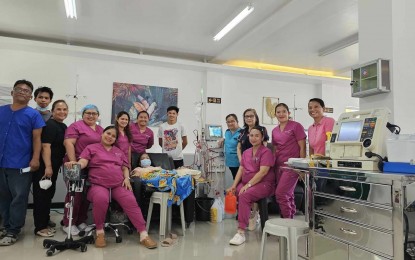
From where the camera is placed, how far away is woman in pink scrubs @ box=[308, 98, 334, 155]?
119 inches

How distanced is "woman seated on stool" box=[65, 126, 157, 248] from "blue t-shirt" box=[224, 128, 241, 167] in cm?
173

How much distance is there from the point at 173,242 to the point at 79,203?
1.16m

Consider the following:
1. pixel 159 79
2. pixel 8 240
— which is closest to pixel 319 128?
pixel 8 240

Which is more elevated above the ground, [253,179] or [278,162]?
[278,162]

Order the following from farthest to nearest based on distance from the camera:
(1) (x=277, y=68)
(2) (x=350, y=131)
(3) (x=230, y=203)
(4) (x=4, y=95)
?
(1) (x=277, y=68)
(4) (x=4, y=95)
(3) (x=230, y=203)
(2) (x=350, y=131)

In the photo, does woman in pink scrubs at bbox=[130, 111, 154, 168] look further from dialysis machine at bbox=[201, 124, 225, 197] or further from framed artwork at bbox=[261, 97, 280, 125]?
framed artwork at bbox=[261, 97, 280, 125]

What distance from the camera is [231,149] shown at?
14.4 ft

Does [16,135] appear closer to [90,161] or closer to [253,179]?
[90,161]

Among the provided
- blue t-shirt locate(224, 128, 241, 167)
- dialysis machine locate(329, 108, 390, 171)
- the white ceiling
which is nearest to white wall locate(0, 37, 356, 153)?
the white ceiling

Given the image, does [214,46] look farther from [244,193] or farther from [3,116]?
[3,116]

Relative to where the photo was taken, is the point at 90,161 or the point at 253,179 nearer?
the point at 90,161

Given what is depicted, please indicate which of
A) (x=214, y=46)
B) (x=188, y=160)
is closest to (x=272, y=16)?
(x=214, y=46)

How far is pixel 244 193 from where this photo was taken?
3.15 m

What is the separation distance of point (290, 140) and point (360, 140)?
145 cm
